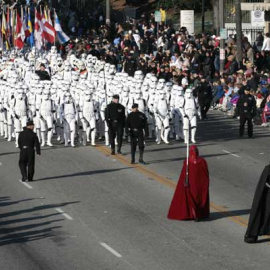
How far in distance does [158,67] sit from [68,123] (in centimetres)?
1454

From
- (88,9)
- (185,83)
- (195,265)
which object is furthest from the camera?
(88,9)

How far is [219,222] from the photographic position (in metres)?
26.3

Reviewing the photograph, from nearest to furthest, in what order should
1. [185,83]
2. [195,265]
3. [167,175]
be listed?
1. [195,265]
2. [167,175]
3. [185,83]

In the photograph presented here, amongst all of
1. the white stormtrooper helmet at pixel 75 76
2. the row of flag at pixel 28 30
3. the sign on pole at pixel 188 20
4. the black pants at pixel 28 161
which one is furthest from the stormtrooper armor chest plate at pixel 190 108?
the sign on pole at pixel 188 20

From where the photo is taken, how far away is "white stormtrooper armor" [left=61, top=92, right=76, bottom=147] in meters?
38.6

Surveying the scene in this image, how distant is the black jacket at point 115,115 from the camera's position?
36812 millimetres

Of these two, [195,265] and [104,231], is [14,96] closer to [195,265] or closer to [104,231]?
[104,231]

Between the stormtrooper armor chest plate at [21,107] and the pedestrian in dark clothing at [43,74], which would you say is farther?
the pedestrian in dark clothing at [43,74]

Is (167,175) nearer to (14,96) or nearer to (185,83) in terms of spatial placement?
(14,96)

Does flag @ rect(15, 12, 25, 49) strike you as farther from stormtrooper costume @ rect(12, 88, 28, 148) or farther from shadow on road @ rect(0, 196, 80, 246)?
shadow on road @ rect(0, 196, 80, 246)

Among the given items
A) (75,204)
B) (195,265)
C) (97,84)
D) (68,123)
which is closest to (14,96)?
(68,123)

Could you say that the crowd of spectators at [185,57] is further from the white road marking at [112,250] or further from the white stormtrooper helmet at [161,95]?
the white road marking at [112,250]

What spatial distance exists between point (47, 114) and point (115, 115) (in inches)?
110

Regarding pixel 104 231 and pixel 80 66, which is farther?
pixel 80 66
